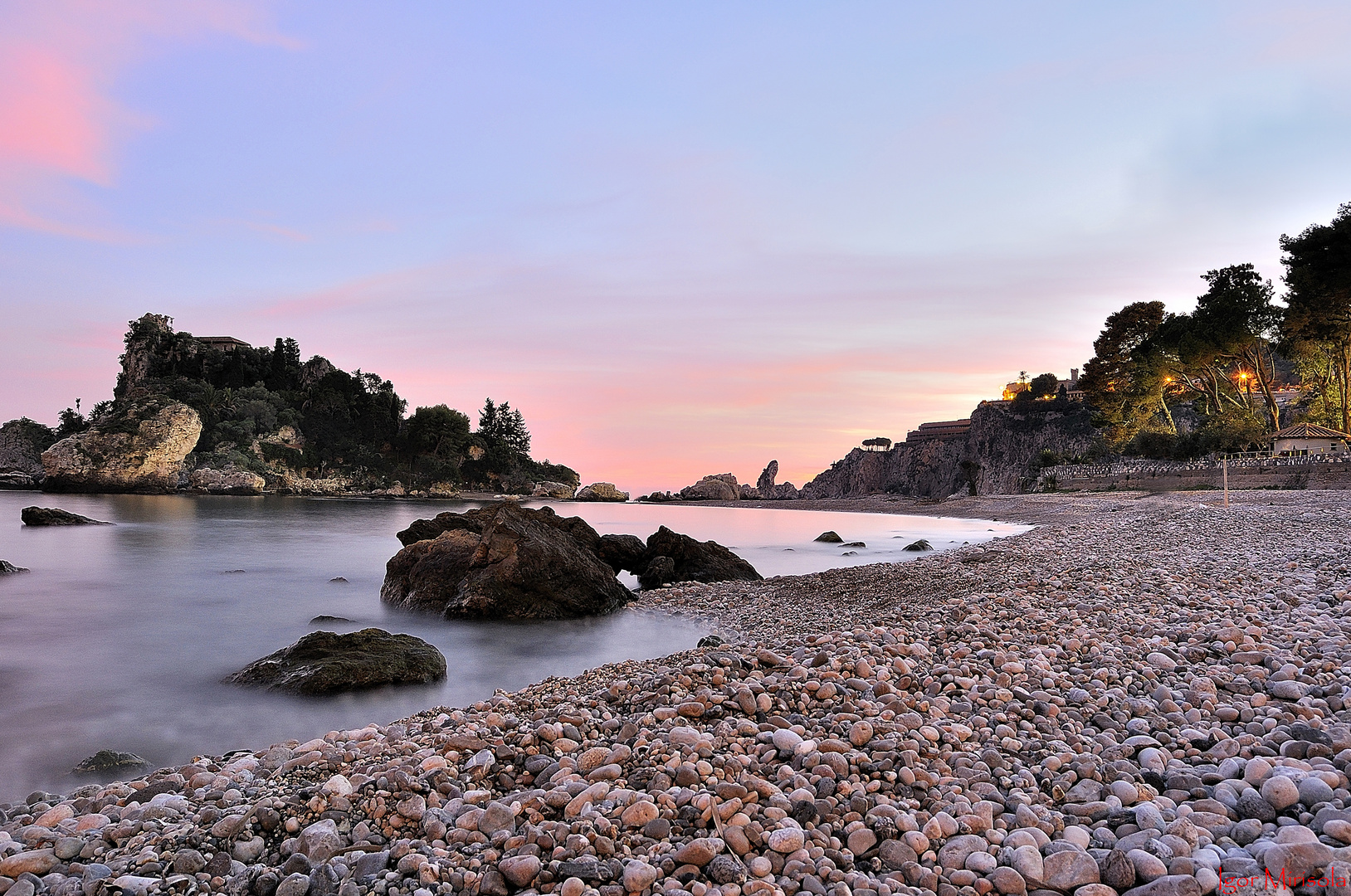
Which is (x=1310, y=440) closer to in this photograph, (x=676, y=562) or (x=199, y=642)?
(x=676, y=562)

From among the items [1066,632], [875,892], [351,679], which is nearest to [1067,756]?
[875,892]

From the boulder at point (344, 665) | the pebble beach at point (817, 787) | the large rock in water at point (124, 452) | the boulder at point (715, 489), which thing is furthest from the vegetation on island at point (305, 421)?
the pebble beach at point (817, 787)

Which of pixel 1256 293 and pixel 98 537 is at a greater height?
pixel 1256 293

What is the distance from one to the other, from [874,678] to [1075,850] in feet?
6.15

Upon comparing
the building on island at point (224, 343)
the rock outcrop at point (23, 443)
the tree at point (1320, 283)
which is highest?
the building on island at point (224, 343)

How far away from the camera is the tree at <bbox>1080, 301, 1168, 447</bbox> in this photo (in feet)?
144

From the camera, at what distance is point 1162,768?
2943 mm

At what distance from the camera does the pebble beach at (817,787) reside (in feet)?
7.52

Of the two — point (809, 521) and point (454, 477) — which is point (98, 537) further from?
point (454, 477)

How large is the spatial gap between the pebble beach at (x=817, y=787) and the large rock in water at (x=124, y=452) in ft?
264

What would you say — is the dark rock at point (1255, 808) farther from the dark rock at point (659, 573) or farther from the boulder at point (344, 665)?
the dark rock at point (659, 573)

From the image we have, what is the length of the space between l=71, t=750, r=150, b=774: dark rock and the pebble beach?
5.70ft

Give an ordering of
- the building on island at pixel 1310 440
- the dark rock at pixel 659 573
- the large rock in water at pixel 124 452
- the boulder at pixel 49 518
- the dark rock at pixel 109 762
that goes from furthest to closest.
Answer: the large rock in water at pixel 124 452 < the building on island at pixel 1310 440 < the boulder at pixel 49 518 < the dark rock at pixel 659 573 < the dark rock at pixel 109 762

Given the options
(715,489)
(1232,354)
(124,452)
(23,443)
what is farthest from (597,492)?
(1232,354)
